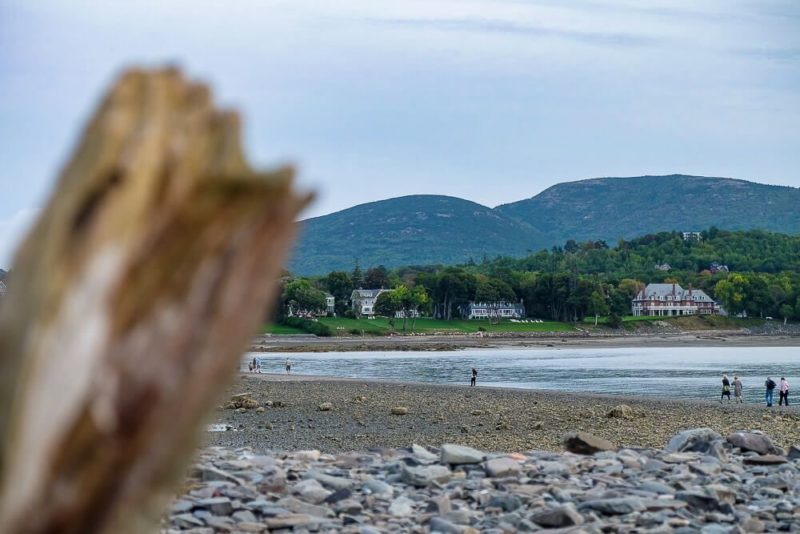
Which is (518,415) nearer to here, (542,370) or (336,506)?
(336,506)

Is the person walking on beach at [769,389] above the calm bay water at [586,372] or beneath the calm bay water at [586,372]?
above

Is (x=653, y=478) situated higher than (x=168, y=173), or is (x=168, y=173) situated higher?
(x=168, y=173)

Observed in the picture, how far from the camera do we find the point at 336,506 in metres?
11.5

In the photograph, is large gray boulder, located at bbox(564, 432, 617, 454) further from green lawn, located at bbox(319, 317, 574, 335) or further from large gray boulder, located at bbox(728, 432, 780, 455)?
green lawn, located at bbox(319, 317, 574, 335)

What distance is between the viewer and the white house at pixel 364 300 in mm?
171500

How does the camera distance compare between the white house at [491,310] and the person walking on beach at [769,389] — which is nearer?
the person walking on beach at [769,389]

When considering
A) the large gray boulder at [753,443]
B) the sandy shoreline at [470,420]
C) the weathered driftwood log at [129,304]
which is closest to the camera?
the weathered driftwood log at [129,304]

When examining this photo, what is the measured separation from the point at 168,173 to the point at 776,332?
178 metres

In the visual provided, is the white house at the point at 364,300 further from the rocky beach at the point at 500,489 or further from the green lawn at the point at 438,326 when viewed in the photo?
the rocky beach at the point at 500,489

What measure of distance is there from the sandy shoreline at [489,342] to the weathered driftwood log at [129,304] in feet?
351

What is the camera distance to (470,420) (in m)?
32.7

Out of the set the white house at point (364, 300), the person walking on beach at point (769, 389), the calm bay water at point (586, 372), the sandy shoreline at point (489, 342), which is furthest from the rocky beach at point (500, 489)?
the white house at point (364, 300)

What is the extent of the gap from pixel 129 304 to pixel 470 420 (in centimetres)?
3083

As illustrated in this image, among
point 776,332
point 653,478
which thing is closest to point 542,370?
point 653,478
